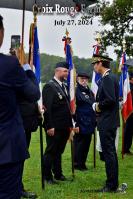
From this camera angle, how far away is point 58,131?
8492mm

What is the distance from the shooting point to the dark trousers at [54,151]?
845cm

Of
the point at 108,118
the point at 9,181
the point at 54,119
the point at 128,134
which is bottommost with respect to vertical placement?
the point at 128,134

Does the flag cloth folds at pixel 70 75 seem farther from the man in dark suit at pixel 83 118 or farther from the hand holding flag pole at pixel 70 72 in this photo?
the man in dark suit at pixel 83 118

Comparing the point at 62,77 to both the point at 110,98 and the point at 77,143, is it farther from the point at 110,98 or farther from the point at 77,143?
the point at 77,143

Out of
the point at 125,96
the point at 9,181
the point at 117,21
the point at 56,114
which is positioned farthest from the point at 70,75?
the point at 117,21

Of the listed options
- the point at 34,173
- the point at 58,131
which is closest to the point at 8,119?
the point at 58,131

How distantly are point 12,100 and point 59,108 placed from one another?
4122 millimetres

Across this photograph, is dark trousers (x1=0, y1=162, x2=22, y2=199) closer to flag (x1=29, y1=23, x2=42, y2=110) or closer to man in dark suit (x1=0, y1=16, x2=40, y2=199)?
man in dark suit (x1=0, y1=16, x2=40, y2=199)

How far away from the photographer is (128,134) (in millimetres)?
12750

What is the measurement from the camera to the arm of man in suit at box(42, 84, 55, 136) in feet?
26.8

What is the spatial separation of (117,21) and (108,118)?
31.1m

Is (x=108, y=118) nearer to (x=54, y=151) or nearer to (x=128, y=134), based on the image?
(x=54, y=151)

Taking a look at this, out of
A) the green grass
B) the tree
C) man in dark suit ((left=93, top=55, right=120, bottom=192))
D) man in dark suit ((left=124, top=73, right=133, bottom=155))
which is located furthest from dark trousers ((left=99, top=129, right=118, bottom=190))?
the tree

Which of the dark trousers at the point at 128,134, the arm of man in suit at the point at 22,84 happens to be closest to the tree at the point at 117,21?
the dark trousers at the point at 128,134
